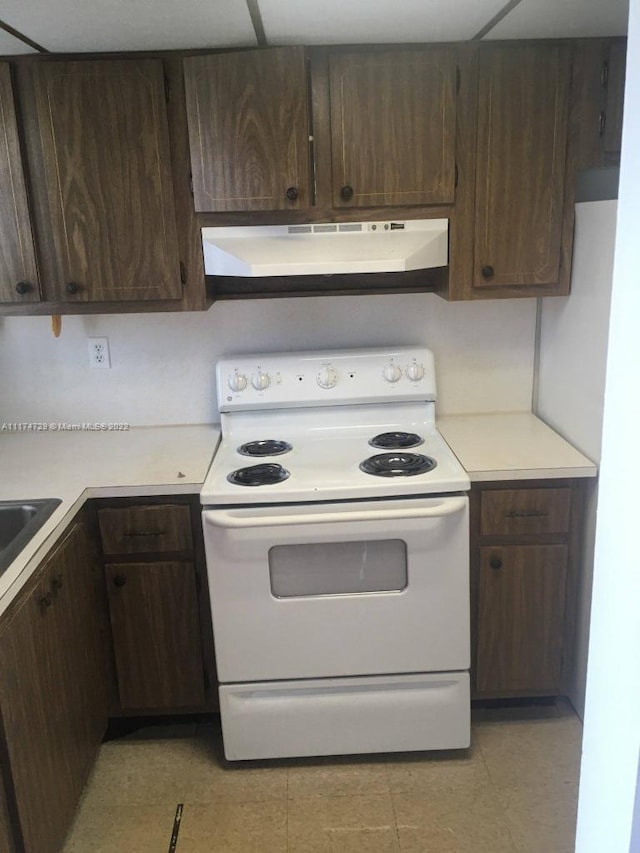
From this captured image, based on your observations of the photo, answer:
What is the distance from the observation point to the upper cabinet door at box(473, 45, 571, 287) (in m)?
1.97

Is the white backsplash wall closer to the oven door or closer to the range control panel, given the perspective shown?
the range control panel

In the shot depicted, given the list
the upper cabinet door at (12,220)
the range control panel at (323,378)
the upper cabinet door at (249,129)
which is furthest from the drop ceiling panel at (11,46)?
the range control panel at (323,378)

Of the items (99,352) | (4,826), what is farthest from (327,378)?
(4,826)

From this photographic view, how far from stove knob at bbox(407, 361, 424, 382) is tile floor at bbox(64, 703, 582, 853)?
1134 millimetres

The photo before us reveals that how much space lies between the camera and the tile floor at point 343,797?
6.04 ft

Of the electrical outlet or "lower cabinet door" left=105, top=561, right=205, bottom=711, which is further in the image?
the electrical outlet

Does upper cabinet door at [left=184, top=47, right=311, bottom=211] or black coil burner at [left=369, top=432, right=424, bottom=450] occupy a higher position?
upper cabinet door at [left=184, top=47, right=311, bottom=211]

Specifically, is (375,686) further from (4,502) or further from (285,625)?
(4,502)

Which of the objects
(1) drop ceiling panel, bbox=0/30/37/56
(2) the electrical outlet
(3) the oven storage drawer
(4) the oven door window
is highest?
(1) drop ceiling panel, bbox=0/30/37/56

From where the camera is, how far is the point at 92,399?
8.26 ft

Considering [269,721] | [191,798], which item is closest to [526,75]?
[269,721]

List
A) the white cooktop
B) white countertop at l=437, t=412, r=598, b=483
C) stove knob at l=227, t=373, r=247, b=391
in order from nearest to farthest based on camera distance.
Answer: the white cooktop → white countertop at l=437, t=412, r=598, b=483 → stove knob at l=227, t=373, r=247, b=391

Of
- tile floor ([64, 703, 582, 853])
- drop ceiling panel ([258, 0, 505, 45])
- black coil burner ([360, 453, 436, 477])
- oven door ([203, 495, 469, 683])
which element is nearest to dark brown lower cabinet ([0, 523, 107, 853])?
tile floor ([64, 703, 582, 853])

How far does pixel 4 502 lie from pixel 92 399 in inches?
27.7
